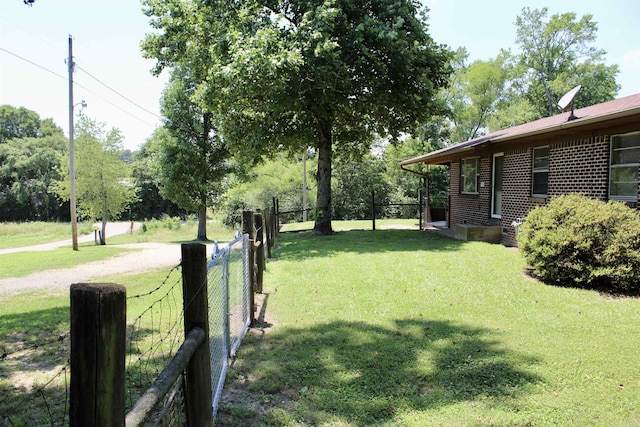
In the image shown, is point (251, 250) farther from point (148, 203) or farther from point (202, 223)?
point (148, 203)

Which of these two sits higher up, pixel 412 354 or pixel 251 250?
pixel 251 250

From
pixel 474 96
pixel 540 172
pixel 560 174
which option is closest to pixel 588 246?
pixel 560 174

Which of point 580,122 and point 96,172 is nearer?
point 580,122

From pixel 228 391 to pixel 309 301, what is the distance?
321 centimetres

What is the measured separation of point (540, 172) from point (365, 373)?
951 cm

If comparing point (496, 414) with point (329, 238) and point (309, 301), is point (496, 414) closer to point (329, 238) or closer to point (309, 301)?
point (309, 301)

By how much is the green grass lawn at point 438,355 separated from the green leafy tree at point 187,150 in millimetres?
17280

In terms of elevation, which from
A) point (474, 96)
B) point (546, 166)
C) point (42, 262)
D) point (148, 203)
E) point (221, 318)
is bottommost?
point (42, 262)

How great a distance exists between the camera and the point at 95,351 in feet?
3.97

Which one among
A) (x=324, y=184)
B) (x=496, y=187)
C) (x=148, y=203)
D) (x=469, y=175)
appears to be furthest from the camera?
(x=148, y=203)

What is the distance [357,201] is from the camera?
3647 cm

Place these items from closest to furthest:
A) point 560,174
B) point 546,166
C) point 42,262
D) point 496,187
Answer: point 560,174
point 546,166
point 496,187
point 42,262

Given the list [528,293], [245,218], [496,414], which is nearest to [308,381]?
[496,414]

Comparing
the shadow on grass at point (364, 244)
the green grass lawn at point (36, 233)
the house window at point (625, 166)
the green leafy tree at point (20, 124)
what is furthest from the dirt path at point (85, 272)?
the green leafy tree at point (20, 124)
